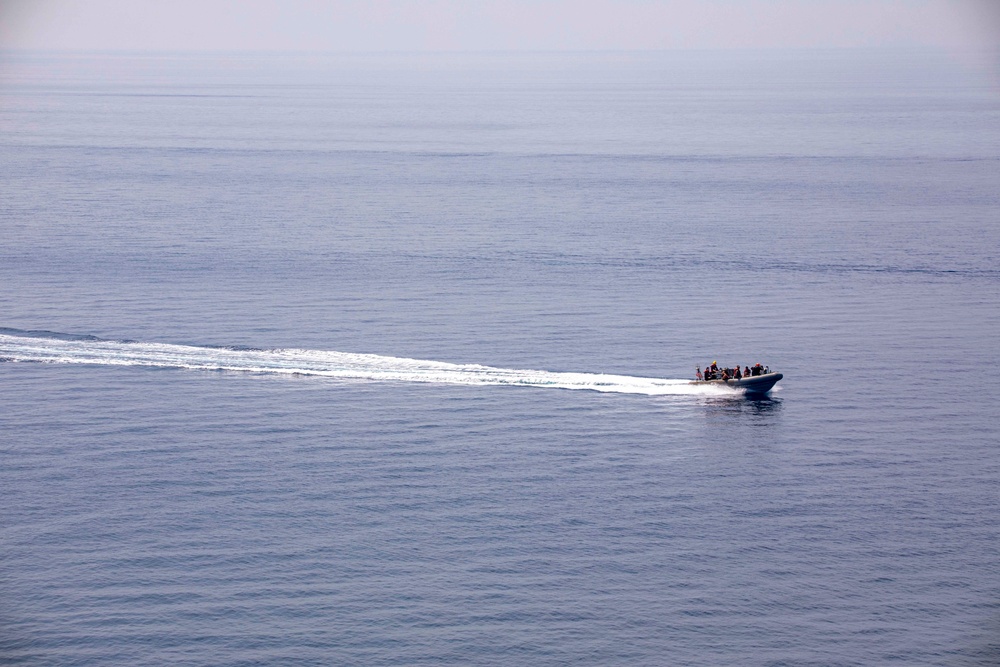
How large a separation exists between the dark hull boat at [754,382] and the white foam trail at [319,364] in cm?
42

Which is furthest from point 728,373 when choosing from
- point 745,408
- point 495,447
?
point 495,447

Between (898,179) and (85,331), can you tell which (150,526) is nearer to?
(85,331)

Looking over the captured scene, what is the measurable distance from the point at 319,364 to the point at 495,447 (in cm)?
1758

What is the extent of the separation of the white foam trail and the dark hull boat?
0.42m

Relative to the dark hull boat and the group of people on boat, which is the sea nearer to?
the dark hull boat

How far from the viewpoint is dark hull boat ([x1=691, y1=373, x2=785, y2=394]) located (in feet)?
253

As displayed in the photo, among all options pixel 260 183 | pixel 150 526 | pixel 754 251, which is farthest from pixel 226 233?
pixel 150 526

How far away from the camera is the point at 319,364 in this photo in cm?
8094

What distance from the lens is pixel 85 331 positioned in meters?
87.2

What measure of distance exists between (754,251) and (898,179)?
59.7 meters

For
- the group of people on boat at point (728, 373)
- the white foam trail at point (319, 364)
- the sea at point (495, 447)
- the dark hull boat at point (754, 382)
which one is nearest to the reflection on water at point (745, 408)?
the sea at point (495, 447)

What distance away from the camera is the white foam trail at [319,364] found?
256 ft

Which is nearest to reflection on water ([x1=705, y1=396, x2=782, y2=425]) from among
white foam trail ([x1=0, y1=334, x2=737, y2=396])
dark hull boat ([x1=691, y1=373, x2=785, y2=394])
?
dark hull boat ([x1=691, y1=373, x2=785, y2=394])

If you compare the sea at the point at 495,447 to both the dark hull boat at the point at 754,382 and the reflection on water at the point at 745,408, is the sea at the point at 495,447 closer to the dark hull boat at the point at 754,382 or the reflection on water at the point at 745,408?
the reflection on water at the point at 745,408
